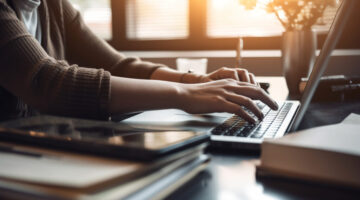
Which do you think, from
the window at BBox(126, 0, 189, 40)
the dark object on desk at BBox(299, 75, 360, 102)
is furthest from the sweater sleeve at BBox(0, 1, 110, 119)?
the window at BBox(126, 0, 189, 40)

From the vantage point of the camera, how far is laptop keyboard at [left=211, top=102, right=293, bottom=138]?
581 millimetres

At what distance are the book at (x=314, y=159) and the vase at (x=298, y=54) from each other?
86cm

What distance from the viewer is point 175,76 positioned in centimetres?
117

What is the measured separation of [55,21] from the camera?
1222mm

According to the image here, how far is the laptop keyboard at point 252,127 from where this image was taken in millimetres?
581

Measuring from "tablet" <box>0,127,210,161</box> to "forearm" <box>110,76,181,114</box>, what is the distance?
24cm

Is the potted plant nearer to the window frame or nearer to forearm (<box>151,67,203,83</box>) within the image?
forearm (<box>151,67,203,83</box>)

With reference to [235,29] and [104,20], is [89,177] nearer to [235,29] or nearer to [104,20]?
[235,29]

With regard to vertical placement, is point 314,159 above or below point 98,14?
below

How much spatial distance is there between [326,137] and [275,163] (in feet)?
0.26

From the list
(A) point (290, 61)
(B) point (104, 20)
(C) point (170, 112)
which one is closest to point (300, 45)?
(A) point (290, 61)

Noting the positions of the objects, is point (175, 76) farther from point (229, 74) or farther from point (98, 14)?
point (98, 14)

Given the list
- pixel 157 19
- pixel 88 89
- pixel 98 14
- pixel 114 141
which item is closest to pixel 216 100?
pixel 88 89

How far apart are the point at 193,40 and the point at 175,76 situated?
1263 millimetres
